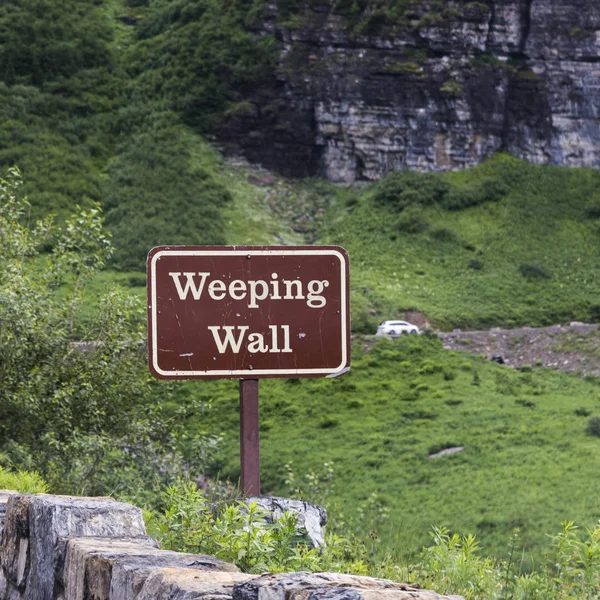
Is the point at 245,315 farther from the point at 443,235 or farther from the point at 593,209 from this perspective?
the point at 593,209

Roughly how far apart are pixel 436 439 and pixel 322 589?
33462mm

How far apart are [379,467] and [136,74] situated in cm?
5483

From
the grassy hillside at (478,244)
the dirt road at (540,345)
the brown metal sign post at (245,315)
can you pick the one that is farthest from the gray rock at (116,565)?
the grassy hillside at (478,244)

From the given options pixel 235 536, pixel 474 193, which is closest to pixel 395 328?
pixel 474 193

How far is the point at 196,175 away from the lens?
70.7 metres

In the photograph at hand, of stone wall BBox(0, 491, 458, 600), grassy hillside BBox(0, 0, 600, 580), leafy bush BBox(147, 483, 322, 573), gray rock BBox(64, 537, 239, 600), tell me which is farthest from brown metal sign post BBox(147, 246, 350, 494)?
grassy hillside BBox(0, 0, 600, 580)

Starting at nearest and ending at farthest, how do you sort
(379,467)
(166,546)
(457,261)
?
(166,546) < (379,467) < (457,261)

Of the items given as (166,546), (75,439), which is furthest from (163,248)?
(75,439)

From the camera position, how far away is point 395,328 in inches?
1994

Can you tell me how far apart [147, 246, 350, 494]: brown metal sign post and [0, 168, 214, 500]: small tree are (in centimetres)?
704

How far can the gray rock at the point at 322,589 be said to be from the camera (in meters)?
2.70

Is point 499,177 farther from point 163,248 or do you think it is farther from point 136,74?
point 163,248

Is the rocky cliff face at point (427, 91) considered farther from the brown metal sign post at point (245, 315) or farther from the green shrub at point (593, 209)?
the brown metal sign post at point (245, 315)

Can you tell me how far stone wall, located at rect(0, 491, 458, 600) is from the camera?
286cm
